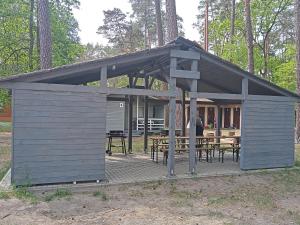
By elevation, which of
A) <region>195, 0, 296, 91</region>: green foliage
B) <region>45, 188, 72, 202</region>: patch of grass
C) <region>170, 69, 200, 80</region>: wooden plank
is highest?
<region>195, 0, 296, 91</region>: green foliage

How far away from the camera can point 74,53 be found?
19953 millimetres

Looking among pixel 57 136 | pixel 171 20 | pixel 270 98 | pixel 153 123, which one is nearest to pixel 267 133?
pixel 270 98

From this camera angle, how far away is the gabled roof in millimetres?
7281

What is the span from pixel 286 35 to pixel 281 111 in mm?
24636

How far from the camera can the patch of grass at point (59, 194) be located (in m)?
6.56

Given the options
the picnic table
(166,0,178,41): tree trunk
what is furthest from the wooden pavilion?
(166,0,178,41): tree trunk

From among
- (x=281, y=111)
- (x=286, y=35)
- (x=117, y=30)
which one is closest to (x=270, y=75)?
(x=286, y=35)

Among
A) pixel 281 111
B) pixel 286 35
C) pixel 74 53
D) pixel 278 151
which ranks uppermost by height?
pixel 286 35

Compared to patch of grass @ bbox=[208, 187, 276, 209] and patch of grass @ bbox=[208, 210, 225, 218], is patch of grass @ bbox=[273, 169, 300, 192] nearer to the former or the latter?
patch of grass @ bbox=[208, 187, 276, 209]

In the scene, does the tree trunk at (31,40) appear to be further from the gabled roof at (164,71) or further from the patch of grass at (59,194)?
the patch of grass at (59,194)

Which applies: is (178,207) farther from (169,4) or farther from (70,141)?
(169,4)

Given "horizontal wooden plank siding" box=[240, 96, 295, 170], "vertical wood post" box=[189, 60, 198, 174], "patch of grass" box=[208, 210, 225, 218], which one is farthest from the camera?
"horizontal wooden plank siding" box=[240, 96, 295, 170]

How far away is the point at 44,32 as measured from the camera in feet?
42.2

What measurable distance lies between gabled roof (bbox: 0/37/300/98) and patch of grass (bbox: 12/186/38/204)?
2137mm
